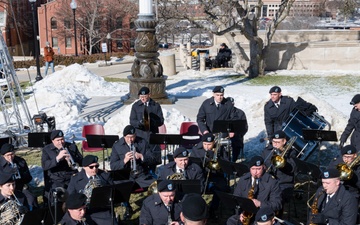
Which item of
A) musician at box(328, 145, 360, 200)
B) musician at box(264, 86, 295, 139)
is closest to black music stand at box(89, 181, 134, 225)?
musician at box(328, 145, 360, 200)

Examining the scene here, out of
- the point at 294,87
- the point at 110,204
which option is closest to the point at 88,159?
the point at 110,204

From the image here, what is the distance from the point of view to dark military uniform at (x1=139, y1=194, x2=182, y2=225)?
6.57m

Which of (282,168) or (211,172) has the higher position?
(282,168)

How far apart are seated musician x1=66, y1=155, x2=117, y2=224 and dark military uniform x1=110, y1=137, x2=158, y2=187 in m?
1.16

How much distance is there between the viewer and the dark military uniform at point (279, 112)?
10.5 metres

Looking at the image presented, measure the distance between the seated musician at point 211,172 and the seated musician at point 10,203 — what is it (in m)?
3.18

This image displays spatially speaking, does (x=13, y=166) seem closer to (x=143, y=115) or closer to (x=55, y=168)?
(x=55, y=168)

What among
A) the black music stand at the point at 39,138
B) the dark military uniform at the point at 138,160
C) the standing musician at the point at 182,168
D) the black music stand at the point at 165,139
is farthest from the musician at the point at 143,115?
the standing musician at the point at 182,168

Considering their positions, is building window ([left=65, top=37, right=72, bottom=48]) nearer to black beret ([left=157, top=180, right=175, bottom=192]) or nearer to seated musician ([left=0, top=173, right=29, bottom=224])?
seated musician ([left=0, top=173, right=29, bottom=224])

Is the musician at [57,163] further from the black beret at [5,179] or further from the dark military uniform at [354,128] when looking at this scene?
the dark military uniform at [354,128]

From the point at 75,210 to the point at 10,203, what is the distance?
1273 mm

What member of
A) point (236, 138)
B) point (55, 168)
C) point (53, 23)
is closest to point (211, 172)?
point (236, 138)

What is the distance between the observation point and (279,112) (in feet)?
34.6

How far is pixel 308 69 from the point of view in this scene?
26516mm
